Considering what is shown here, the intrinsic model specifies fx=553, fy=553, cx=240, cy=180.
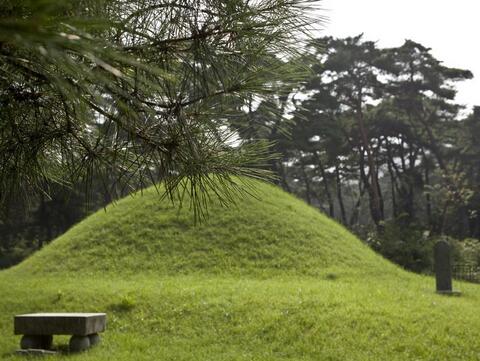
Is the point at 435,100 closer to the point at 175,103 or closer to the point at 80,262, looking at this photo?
the point at 80,262

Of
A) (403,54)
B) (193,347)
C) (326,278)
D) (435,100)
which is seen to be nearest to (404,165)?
(435,100)

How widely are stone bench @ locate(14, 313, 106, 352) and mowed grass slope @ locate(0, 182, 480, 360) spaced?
0.26m

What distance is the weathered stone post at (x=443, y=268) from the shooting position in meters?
10.3

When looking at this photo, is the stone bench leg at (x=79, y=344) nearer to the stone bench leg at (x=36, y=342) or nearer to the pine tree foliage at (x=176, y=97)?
the stone bench leg at (x=36, y=342)

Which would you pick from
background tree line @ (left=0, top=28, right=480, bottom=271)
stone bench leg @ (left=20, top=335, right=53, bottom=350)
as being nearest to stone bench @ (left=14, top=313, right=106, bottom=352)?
stone bench leg @ (left=20, top=335, right=53, bottom=350)

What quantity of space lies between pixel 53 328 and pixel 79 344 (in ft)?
1.21

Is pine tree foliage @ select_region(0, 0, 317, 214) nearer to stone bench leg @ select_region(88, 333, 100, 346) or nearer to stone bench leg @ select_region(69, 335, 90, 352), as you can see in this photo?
stone bench leg @ select_region(69, 335, 90, 352)

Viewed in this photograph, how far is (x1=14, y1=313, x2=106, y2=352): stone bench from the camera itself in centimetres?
652

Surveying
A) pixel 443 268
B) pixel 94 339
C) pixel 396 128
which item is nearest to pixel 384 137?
pixel 396 128

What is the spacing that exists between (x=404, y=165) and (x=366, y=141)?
16.7 feet

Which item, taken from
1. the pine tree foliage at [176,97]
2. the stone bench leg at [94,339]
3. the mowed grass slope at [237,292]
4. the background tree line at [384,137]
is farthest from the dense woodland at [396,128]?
the pine tree foliage at [176,97]

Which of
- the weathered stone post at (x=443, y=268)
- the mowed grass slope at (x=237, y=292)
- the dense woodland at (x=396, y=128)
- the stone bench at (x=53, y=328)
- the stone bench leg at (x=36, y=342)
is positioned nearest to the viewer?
the stone bench at (x=53, y=328)

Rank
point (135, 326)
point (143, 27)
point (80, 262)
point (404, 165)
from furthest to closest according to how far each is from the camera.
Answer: point (404, 165) → point (80, 262) → point (135, 326) → point (143, 27)

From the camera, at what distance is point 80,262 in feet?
40.9
